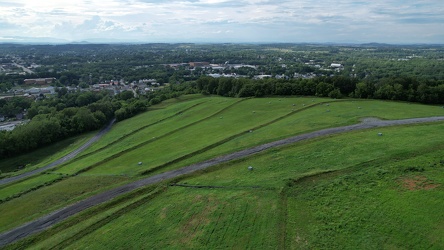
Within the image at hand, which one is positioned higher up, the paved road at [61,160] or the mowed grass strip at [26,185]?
the mowed grass strip at [26,185]

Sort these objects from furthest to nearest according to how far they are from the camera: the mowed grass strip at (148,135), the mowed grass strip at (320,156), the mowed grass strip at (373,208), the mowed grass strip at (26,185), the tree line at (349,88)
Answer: the tree line at (349,88) → the mowed grass strip at (148,135) → the mowed grass strip at (26,185) → the mowed grass strip at (320,156) → the mowed grass strip at (373,208)

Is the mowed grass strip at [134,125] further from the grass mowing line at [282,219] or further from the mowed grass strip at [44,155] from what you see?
the grass mowing line at [282,219]

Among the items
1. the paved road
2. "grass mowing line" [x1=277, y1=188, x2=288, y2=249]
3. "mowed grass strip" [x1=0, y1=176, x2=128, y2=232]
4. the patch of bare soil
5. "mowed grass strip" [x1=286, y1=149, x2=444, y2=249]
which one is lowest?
the paved road

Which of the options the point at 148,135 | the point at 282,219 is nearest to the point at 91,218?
the point at 282,219

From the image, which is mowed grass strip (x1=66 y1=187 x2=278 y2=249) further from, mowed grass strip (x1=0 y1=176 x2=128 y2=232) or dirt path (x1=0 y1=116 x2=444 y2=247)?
mowed grass strip (x1=0 y1=176 x2=128 y2=232)

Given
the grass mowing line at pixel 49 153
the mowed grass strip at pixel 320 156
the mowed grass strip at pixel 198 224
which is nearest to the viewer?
the mowed grass strip at pixel 198 224

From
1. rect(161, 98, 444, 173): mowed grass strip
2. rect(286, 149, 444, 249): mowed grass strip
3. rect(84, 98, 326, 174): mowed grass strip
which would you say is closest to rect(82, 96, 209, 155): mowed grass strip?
rect(84, 98, 326, 174): mowed grass strip

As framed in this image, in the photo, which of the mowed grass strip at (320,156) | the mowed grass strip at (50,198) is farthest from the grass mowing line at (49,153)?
the mowed grass strip at (320,156)

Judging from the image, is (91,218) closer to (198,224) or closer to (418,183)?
(198,224)
